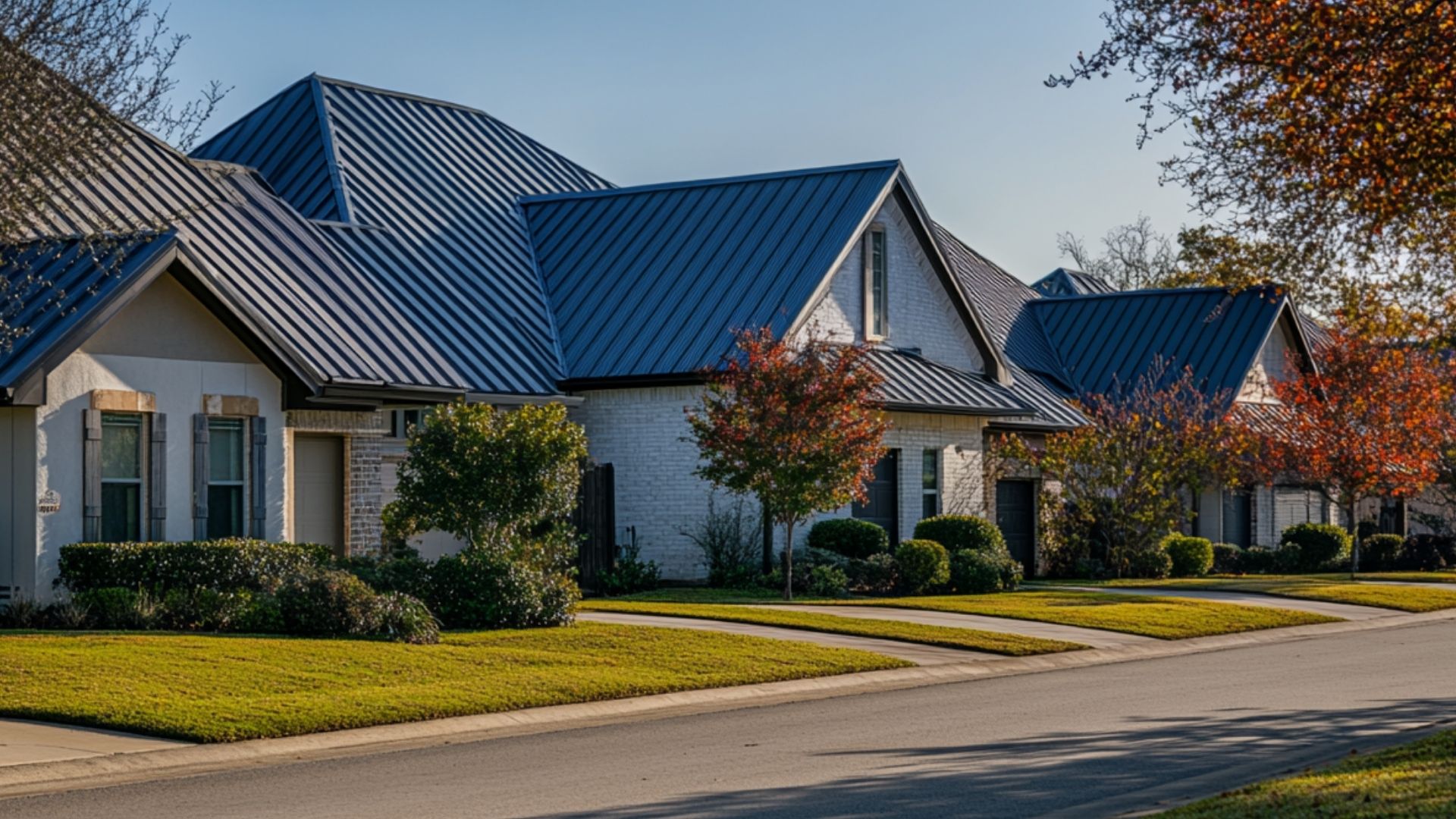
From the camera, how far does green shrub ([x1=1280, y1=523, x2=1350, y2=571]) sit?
4378cm

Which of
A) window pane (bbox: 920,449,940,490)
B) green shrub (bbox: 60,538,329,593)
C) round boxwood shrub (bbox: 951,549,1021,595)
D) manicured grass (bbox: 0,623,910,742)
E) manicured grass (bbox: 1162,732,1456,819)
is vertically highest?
window pane (bbox: 920,449,940,490)

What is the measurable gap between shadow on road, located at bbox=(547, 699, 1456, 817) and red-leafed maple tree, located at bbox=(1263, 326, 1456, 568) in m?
24.4

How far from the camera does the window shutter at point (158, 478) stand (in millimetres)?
22891

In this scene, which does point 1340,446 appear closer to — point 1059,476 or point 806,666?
point 1059,476

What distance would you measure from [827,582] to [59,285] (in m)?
13.1

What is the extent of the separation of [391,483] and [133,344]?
645cm

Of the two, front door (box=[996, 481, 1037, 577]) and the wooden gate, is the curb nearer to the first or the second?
the wooden gate

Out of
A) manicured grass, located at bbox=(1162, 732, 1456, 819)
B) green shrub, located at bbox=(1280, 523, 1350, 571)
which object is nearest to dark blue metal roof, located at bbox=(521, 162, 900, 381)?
green shrub, located at bbox=(1280, 523, 1350, 571)

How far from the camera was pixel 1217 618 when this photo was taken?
88.7 feet

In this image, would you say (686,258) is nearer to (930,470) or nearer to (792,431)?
(930,470)

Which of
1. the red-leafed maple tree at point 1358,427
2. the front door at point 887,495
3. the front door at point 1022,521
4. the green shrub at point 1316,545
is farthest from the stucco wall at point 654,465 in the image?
the green shrub at point 1316,545

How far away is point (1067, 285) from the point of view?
5525 centimetres

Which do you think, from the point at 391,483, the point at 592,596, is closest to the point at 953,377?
the point at 592,596

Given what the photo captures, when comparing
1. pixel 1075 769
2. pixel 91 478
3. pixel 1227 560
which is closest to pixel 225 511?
pixel 91 478
